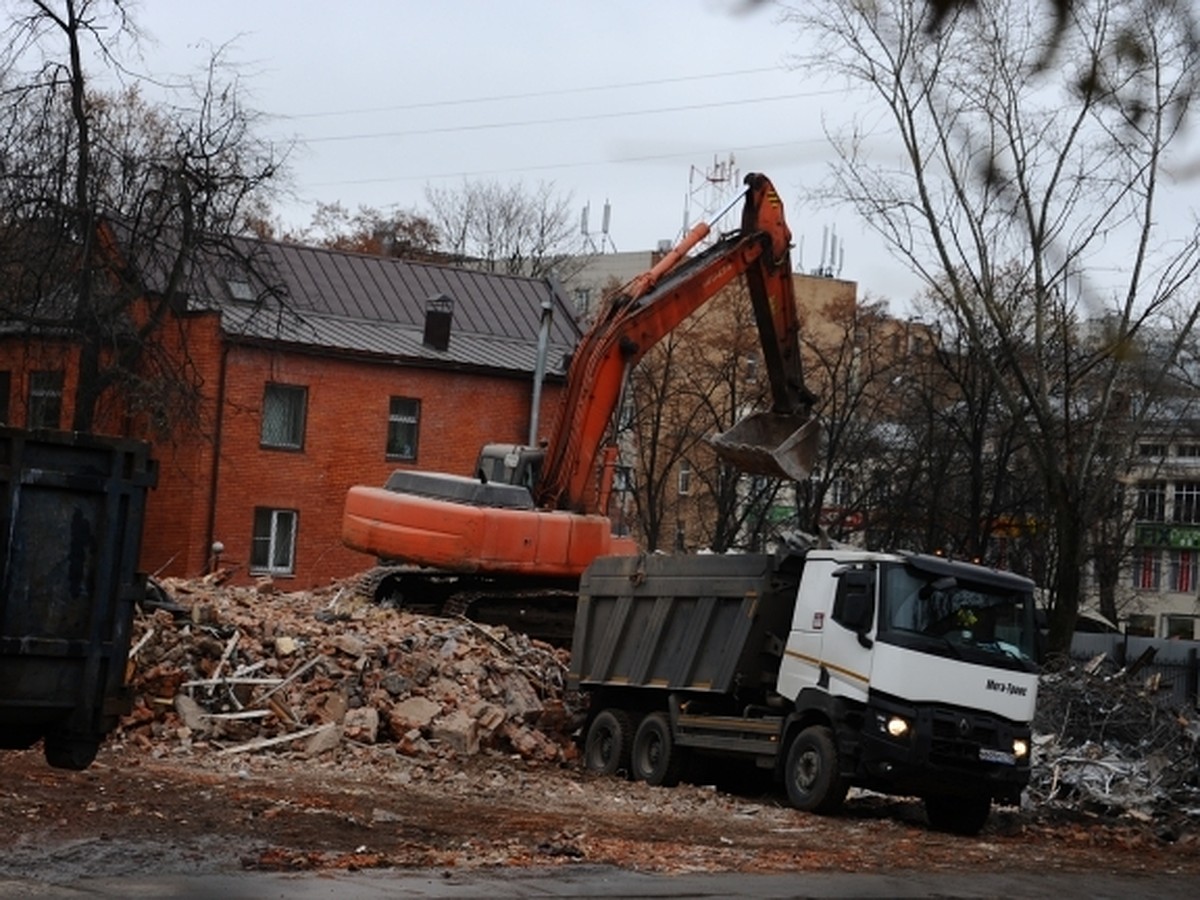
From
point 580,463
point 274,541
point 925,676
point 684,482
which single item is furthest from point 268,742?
point 684,482

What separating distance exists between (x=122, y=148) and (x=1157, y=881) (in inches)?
920

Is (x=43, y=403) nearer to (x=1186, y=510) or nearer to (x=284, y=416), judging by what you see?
(x=284, y=416)

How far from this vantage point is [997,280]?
3300 cm

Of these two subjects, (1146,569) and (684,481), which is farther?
(1146,569)

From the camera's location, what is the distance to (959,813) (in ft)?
63.6

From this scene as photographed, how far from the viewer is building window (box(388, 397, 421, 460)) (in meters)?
48.8

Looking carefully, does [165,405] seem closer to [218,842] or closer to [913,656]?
[913,656]

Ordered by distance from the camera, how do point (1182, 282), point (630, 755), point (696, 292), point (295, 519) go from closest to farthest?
point (630, 755) → point (696, 292) → point (1182, 282) → point (295, 519)

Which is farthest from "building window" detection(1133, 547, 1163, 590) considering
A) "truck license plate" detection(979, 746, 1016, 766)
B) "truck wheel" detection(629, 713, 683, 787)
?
"truck license plate" detection(979, 746, 1016, 766)

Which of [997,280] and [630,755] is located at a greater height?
[997,280]

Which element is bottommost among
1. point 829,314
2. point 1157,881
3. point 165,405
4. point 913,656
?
point 1157,881

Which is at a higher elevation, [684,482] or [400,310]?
[400,310]

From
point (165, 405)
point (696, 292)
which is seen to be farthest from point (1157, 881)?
point (165, 405)

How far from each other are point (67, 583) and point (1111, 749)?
15.3 meters
